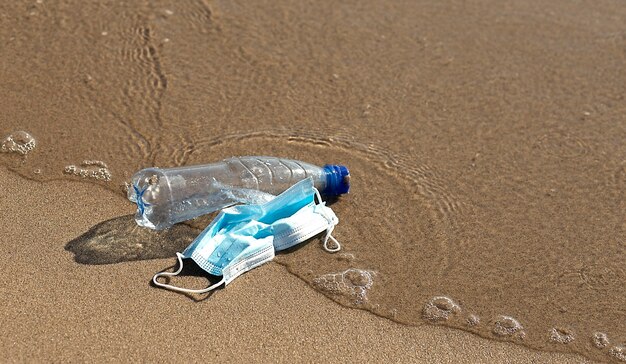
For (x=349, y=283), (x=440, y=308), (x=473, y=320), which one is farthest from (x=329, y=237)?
(x=473, y=320)

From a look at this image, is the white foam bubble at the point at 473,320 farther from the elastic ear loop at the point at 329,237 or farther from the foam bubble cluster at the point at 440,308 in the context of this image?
the elastic ear loop at the point at 329,237

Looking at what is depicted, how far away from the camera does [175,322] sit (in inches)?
118

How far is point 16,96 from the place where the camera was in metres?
4.20

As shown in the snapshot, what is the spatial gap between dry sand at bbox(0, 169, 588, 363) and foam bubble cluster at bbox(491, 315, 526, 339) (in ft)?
0.20

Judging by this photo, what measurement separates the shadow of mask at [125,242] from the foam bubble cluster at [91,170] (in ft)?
1.11

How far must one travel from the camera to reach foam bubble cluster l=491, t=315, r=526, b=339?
124 inches

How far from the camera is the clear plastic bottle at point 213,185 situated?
11.5ft

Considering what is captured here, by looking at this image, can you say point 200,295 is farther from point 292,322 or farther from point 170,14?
point 170,14

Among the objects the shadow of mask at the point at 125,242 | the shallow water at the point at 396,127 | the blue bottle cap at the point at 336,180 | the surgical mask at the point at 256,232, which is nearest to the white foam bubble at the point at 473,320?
the shallow water at the point at 396,127

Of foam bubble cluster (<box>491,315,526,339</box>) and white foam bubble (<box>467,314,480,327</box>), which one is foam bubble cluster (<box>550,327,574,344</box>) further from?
white foam bubble (<box>467,314,480,327</box>)

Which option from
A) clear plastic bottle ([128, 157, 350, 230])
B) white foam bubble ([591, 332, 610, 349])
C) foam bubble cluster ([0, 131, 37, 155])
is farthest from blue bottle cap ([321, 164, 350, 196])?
foam bubble cluster ([0, 131, 37, 155])

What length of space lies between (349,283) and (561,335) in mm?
892

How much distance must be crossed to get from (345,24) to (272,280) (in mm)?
2347

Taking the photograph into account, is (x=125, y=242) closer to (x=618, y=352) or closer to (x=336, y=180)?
(x=336, y=180)
